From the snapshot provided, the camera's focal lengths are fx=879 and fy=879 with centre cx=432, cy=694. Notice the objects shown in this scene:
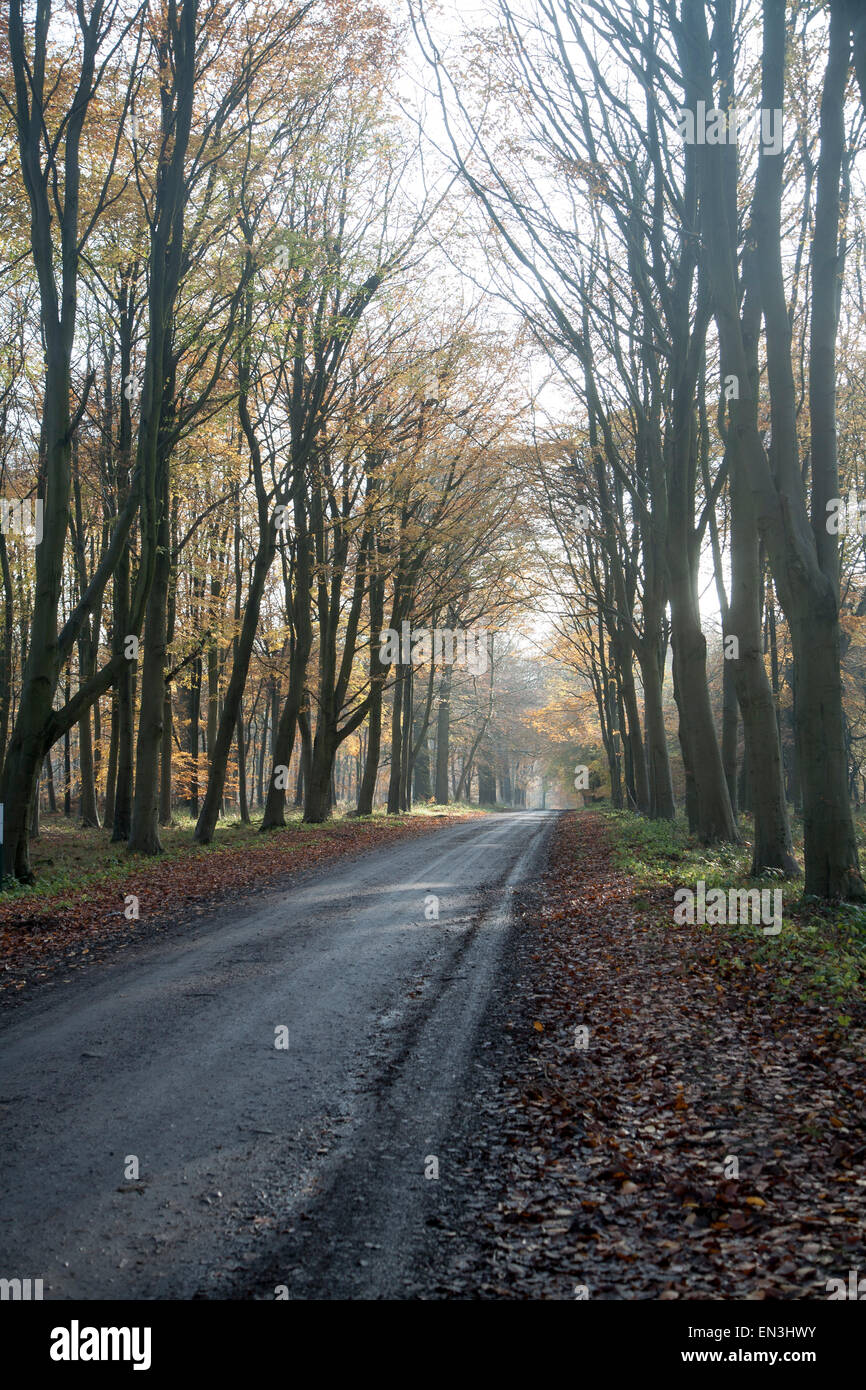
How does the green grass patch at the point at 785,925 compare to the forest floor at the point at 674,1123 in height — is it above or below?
above

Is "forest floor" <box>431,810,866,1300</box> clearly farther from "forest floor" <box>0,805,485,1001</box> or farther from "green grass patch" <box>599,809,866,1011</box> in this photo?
"forest floor" <box>0,805,485,1001</box>

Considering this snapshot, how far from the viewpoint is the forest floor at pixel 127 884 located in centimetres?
884

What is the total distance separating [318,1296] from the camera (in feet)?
10.7

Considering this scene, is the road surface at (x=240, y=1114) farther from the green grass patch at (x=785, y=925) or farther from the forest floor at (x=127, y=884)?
the green grass patch at (x=785, y=925)

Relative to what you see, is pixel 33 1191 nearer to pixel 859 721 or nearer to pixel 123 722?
pixel 123 722

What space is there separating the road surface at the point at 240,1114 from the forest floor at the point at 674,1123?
12.6 inches

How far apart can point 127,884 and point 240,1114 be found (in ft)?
29.6

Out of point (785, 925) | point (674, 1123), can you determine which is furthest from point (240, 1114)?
point (785, 925)

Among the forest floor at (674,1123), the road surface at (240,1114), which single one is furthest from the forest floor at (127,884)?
the forest floor at (674,1123)

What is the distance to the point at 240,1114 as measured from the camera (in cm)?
478

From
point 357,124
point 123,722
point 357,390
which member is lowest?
point 123,722

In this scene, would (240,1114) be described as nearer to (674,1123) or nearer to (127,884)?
(674,1123)
